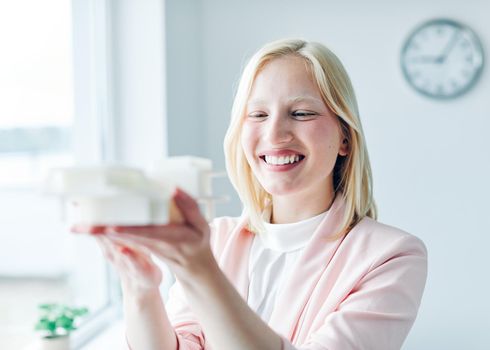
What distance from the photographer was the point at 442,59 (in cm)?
330

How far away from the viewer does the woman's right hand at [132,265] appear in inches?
36.5

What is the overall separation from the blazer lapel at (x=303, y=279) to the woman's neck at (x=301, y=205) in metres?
0.05

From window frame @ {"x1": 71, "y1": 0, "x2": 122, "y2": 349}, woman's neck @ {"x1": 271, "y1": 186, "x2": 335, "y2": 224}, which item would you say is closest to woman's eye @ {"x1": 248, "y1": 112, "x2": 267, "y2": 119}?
woman's neck @ {"x1": 271, "y1": 186, "x2": 335, "y2": 224}

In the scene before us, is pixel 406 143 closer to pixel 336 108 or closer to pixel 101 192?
pixel 336 108

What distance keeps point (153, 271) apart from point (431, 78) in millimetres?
2563

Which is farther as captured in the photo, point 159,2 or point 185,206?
point 159,2

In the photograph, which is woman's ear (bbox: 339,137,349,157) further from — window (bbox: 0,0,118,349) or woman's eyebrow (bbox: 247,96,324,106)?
window (bbox: 0,0,118,349)

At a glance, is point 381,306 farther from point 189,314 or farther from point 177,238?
point 177,238

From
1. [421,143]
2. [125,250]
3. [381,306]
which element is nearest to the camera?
[125,250]

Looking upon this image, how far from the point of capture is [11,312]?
2121 mm

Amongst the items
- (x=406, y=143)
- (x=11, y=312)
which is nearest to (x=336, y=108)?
(x=11, y=312)

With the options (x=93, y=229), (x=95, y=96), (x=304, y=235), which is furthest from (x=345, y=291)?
(x=95, y=96)

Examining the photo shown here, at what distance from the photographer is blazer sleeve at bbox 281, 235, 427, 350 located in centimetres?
116

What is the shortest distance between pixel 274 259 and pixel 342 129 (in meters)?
0.29
